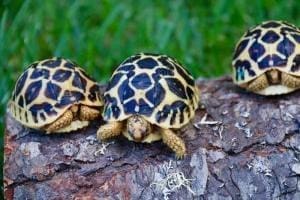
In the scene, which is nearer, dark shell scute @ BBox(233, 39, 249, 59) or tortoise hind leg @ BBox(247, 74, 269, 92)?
tortoise hind leg @ BBox(247, 74, 269, 92)

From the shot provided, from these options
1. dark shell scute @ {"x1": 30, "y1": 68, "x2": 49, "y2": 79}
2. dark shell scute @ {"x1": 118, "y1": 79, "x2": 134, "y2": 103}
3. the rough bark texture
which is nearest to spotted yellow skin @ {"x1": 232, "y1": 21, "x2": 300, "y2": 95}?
the rough bark texture

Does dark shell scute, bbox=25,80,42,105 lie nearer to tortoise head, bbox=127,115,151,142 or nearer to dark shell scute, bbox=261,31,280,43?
tortoise head, bbox=127,115,151,142

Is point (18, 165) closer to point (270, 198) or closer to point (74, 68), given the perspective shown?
point (74, 68)

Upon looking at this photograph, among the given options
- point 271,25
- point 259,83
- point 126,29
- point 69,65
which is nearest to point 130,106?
point 69,65

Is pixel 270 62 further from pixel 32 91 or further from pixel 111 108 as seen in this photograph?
pixel 32 91

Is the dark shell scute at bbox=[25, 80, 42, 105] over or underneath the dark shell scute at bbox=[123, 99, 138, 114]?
over

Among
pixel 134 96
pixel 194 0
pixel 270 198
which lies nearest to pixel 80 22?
pixel 194 0

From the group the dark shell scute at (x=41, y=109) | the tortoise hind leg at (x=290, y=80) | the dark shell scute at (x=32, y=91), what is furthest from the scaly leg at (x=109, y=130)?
the tortoise hind leg at (x=290, y=80)
